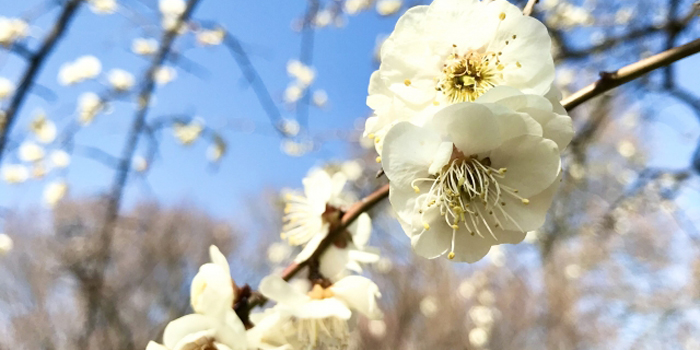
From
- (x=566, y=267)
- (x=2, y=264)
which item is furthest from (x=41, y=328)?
(x=566, y=267)

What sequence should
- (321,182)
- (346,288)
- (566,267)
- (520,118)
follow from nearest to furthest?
(520,118)
(346,288)
(321,182)
(566,267)

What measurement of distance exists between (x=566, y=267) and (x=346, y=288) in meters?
5.47

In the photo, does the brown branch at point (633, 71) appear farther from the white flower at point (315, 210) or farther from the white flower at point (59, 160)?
the white flower at point (59, 160)

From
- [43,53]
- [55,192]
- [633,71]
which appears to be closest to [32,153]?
[55,192]

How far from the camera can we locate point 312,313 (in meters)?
0.46

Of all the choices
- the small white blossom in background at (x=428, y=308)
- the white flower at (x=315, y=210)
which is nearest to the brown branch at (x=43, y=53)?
the white flower at (x=315, y=210)

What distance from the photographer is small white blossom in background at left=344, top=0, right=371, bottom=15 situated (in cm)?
262

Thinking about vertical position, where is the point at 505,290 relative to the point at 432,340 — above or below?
below

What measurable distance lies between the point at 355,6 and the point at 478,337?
338cm

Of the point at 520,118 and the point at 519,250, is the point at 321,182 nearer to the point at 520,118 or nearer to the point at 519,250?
the point at 520,118

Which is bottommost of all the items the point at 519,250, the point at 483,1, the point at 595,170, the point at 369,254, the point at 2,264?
the point at 519,250

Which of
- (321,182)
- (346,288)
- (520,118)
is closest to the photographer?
(520,118)

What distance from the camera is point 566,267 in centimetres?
518

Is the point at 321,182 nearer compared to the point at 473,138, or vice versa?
the point at 473,138
